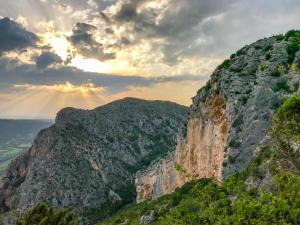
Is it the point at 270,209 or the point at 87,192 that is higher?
the point at 270,209

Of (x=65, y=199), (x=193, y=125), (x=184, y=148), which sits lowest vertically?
(x=65, y=199)

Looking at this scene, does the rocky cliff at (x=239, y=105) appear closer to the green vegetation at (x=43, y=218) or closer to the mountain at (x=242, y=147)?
the mountain at (x=242, y=147)

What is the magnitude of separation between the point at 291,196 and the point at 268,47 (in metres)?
54.5

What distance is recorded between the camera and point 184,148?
99750 mm

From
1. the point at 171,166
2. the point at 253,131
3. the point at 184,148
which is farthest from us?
the point at 171,166

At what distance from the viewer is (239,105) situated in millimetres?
69938

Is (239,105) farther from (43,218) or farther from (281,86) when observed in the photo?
(43,218)

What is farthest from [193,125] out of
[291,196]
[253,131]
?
[291,196]

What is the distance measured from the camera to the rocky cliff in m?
62.4

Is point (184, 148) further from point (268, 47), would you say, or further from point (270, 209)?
point (270, 209)

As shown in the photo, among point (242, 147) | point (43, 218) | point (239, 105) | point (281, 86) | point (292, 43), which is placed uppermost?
point (292, 43)

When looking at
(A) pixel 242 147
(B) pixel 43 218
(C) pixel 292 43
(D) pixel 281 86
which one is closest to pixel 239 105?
(D) pixel 281 86

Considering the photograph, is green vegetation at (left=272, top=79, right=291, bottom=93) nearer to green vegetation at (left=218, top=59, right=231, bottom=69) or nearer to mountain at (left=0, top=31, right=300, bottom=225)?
mountain at (left=0, top=31, right=300, bottom=225)

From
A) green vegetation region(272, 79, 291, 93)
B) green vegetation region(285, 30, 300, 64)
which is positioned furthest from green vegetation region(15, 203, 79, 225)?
green vegetation region(285, 30, 300, 64)
